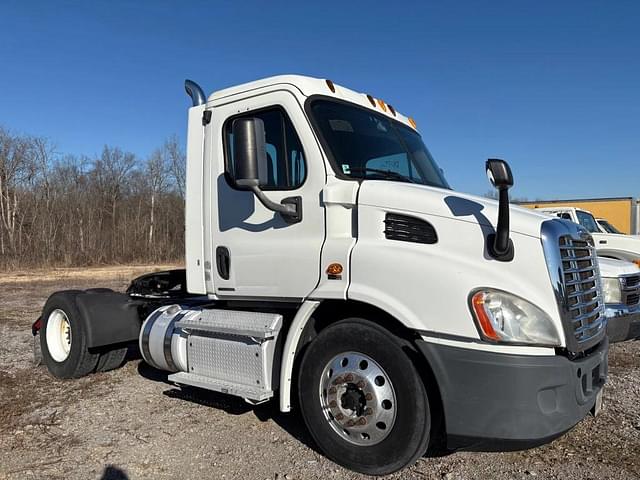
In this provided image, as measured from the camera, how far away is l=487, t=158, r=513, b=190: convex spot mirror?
309cm

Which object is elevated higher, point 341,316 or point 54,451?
point 341,316

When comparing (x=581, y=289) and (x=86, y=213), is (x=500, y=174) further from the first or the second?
(x=86, y=213)

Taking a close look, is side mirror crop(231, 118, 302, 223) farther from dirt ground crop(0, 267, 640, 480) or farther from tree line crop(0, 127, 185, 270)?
tree line crop(0, 127, 185, 270)

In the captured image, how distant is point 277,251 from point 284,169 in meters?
0.67

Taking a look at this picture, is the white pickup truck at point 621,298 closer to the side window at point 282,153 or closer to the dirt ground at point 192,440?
the dirt ground at point 192,440

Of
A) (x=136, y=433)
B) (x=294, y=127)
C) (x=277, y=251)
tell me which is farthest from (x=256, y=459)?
(x=294, y=127)

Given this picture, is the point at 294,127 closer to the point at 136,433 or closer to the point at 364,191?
the point at 364,191

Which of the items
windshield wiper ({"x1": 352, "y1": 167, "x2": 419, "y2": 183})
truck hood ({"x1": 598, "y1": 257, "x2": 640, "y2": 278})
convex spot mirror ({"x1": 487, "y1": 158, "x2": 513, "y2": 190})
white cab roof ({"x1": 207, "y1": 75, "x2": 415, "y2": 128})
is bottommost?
truck hood ({"x1": 598, "y1": 257, "x2": 640, "y2": 278})

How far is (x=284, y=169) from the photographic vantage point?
4.25 m

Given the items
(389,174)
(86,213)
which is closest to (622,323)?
(389,174)

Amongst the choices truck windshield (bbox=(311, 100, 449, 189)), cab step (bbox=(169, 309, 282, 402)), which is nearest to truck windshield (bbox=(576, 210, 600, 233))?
truck windshield (bbox=(311, 100, 449, 189))

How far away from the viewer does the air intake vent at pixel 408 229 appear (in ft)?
11.6

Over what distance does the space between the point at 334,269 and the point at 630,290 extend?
5.13 metres

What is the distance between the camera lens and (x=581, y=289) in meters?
3.51
